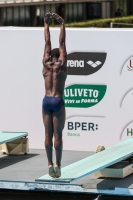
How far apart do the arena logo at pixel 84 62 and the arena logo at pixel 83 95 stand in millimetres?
271

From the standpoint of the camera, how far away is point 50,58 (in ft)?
35.0

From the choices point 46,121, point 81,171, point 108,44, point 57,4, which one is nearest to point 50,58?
point 46,121

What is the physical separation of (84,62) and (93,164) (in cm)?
318

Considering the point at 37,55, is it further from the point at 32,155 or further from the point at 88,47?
the point at 32,155

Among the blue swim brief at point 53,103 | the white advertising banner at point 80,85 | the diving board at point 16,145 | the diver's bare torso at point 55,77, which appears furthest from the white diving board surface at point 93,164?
the diving board at point 16,145

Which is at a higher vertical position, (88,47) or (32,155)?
(88,47)

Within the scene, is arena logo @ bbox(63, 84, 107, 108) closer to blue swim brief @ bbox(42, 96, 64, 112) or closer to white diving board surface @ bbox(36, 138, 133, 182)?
white diving board surface @ bbox(36, 138, 133, 182)

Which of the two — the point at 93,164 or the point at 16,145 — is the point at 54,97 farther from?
the point at 16,145

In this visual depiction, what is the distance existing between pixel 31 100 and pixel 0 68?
2.81 ft

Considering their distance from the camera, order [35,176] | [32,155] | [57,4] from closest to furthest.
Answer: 1. [35,176]
2. [32,155]
3. [57,4]

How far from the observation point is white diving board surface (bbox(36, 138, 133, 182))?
10.9 meters

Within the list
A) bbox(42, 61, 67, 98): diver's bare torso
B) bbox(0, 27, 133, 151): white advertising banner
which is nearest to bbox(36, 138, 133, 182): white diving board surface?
bbox(42, 61, 67, 98): diver's bare torso

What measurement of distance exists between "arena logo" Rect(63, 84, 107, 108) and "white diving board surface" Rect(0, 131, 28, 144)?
1.07 m

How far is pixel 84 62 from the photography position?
14.1 metres
